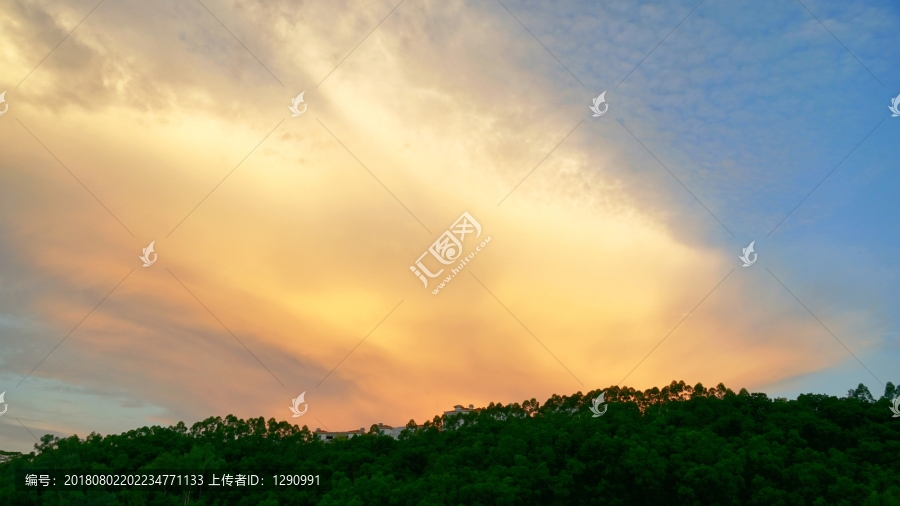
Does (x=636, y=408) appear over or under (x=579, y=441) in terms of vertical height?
over

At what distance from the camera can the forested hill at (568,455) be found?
108ft

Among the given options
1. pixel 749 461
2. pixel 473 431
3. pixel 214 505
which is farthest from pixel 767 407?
pixel 214 505

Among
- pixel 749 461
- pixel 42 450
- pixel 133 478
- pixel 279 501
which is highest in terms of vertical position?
pixel 42 450

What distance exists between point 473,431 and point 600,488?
12.0 m

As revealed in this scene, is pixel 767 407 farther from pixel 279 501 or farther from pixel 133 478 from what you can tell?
→ pixel 133 478

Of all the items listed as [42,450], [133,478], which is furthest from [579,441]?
[42,450]

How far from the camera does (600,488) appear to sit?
36156mm

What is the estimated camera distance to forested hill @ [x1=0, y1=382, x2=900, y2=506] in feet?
108

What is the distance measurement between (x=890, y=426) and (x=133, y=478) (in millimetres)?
46588

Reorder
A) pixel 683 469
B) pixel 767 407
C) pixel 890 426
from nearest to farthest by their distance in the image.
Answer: pixel 683 469, pixel 890 426, pixel 767 407

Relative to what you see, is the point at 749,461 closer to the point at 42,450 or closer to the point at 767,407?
the point at 767,407

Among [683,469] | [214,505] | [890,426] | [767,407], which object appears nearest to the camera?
[683,469]

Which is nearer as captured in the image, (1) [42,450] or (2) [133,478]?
(2) [133,478]

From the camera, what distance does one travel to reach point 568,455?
39469 millimetres
